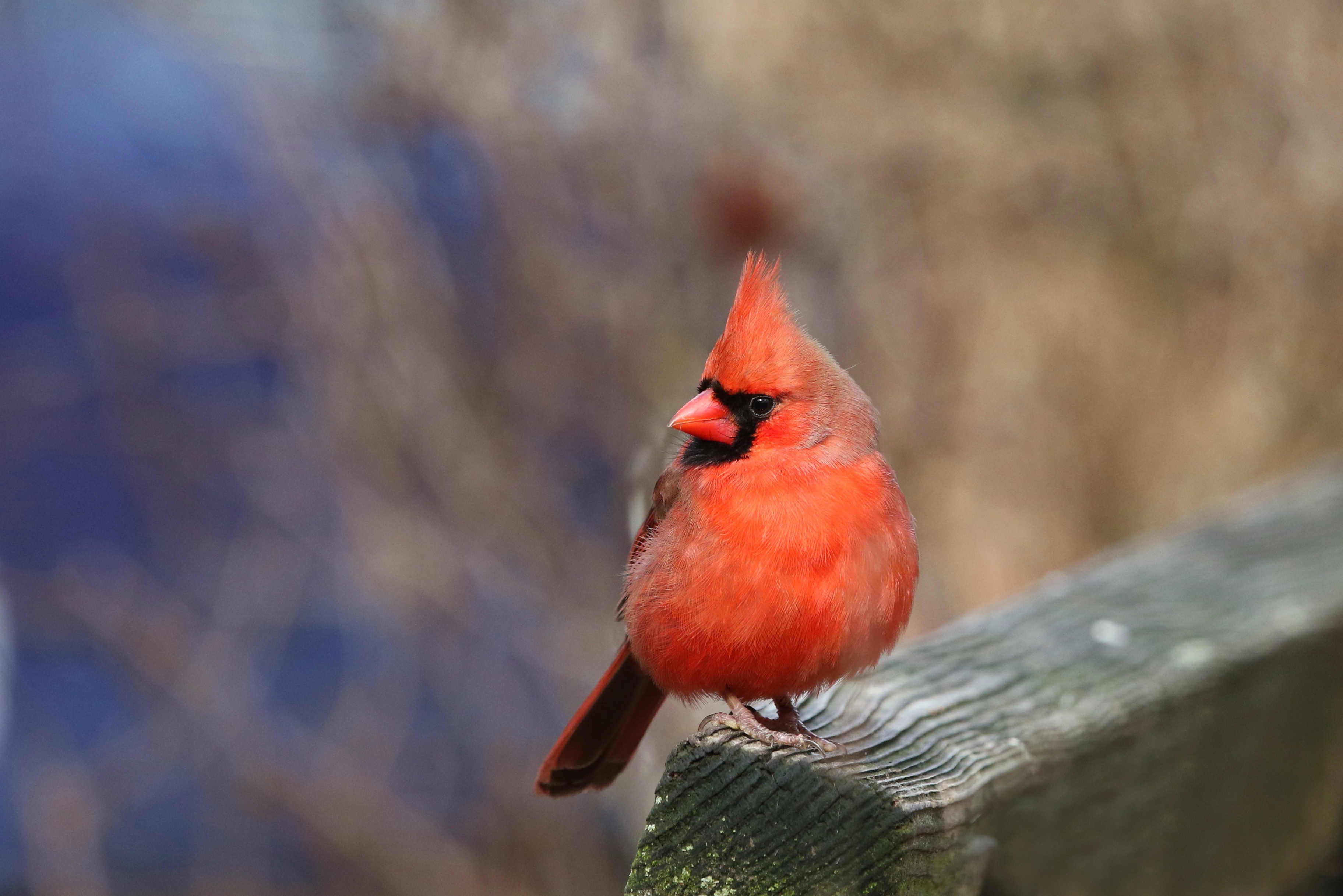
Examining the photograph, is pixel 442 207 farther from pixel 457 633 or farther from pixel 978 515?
pixel 978 515

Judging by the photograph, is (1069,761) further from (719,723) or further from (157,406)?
(157,406)

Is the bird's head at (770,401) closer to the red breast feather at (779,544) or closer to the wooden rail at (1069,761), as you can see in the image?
the red breast feather at (779,544)

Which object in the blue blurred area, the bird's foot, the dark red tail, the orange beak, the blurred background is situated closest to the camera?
the bird's foot

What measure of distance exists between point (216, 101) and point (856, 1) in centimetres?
196

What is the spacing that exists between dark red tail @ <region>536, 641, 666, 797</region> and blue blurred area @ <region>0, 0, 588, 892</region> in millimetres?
2191

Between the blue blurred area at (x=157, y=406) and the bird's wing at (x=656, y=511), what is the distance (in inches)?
81.3

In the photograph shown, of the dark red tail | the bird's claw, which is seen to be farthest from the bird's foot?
the dark red tail

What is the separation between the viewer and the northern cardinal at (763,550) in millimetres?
1605

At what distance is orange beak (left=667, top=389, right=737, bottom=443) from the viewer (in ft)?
5.68

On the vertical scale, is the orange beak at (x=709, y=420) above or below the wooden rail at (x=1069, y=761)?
above

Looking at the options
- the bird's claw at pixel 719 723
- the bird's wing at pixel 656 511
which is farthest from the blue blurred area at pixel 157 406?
the bird's claw at pixel 719 723

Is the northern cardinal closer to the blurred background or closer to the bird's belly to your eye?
the bird's belly

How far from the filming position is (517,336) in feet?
13.1

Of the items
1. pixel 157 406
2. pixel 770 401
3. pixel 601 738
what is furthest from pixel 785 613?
pixel 157 406
